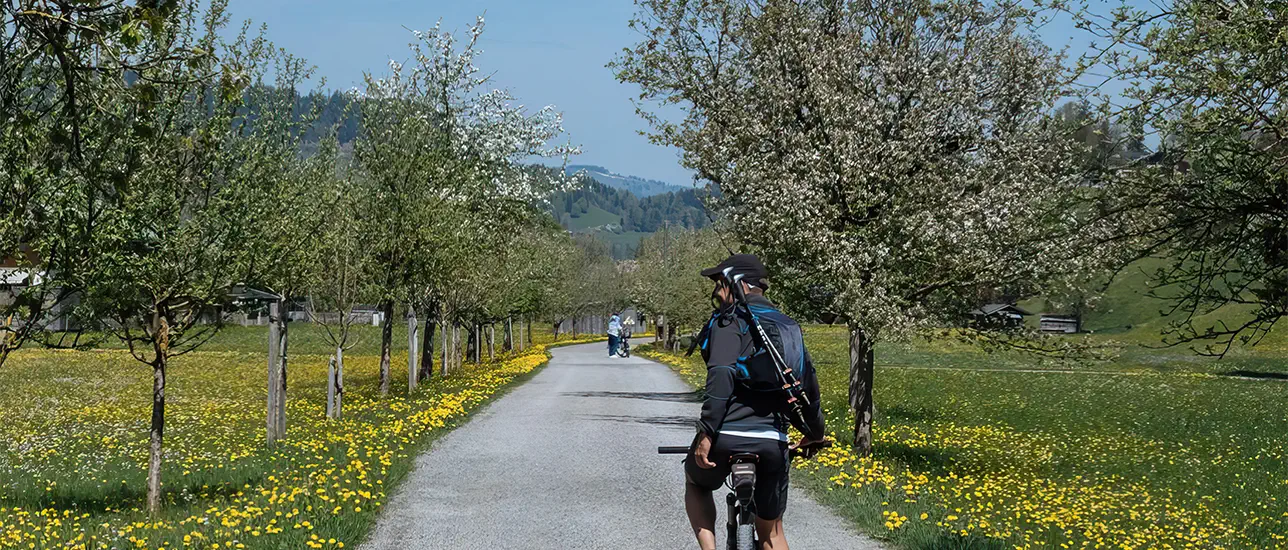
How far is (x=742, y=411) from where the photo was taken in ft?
21.7

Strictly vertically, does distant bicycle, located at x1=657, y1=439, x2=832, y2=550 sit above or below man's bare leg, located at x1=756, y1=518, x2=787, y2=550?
above

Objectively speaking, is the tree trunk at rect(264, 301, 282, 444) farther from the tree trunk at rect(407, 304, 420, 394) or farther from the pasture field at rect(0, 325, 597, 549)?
the tree trunk at rect(407, 304, 420, 394)

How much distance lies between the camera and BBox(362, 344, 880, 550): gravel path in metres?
10.2

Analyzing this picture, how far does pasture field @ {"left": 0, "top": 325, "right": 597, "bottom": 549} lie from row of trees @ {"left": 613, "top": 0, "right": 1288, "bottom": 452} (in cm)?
651

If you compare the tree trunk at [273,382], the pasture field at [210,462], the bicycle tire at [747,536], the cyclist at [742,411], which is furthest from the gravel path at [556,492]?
the cyclist at [742,411]

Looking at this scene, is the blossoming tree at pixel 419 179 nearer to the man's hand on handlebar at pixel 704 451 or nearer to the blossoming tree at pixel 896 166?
the blossoming tree at pixel 896 166

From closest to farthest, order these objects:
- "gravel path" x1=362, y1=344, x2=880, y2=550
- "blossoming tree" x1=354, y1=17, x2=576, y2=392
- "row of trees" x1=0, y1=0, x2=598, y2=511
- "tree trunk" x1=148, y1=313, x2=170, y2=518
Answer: "row of trees" x1=0, y1=0, x2=598, y2=511 < "gravel path" x1=362, y1=344, x2=880, y2=550 < "tree trunk" x1=148, y1=313, x2=170, y2=518 < "blossoming tree" x1=354, y1=17, x2=576, y2=392

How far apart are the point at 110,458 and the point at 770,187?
33.2ft

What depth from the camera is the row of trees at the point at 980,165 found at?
11.6 m

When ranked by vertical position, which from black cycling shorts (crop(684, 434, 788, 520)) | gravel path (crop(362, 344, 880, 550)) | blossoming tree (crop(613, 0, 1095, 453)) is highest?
blossoming tree (crop(613, 0, 1095, 453))

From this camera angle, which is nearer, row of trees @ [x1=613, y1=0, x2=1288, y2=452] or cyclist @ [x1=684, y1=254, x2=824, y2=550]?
cyclist @ [x1=684, y1=254, x2=824, y2=550]

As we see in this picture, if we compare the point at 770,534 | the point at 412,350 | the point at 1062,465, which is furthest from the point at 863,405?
the point at 412,350

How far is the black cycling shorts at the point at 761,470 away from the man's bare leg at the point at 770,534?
0.07m

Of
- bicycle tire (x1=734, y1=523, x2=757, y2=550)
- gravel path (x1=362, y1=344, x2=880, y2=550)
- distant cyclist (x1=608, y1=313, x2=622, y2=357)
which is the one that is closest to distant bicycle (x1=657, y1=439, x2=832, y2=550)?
bicycle tire (x1=734, y1=523, x2=757, y2=550)
